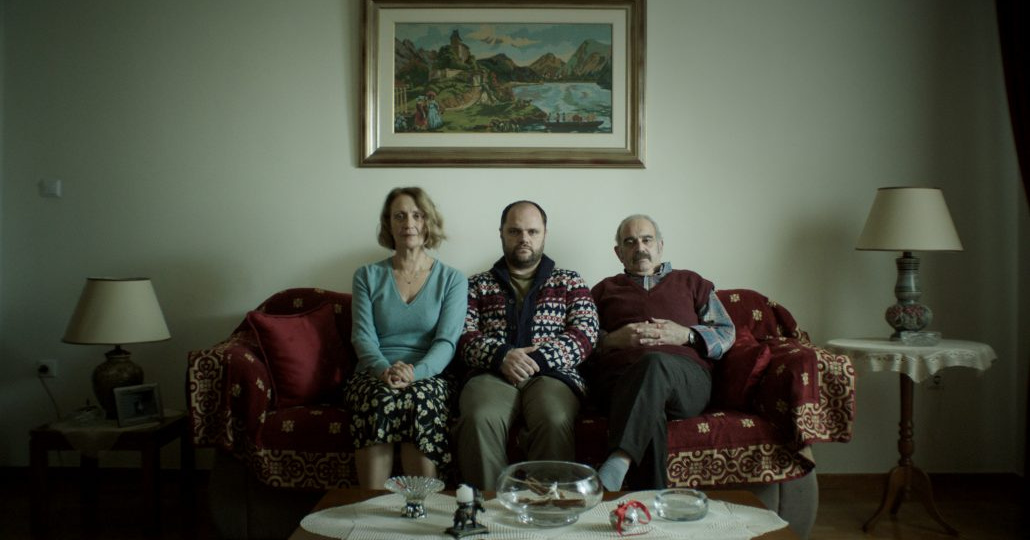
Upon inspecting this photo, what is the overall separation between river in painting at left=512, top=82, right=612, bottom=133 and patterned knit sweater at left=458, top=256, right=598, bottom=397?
0.73m

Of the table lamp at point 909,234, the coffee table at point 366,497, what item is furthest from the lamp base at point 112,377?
the table lamp at point 909,234

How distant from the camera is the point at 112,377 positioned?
267 cm

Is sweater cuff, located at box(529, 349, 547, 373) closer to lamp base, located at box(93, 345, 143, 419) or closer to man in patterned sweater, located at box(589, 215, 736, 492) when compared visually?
man in patterned sweater, located at box(589, 215, 736, 492)

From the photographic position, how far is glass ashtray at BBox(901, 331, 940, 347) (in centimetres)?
271

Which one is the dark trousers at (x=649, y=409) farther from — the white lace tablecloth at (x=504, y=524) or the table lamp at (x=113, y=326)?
the table lamp at (x=113, y=326)

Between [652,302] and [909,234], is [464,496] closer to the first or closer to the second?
[652,302]

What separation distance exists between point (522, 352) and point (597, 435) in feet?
1.29

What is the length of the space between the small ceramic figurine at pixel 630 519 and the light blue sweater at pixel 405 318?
1.12 metres

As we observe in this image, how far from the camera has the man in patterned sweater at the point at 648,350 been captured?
7.00 feet

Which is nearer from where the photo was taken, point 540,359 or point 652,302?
point 540,359

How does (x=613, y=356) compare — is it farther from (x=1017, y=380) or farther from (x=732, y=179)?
(x=1017, y=380)

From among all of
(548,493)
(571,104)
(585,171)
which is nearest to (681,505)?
(548,493)

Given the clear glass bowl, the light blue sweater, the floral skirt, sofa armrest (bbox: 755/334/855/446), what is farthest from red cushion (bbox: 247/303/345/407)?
sofa armrest (bbox: 755/334/855/446)

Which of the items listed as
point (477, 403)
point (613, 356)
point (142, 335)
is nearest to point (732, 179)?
point (613, 356)
